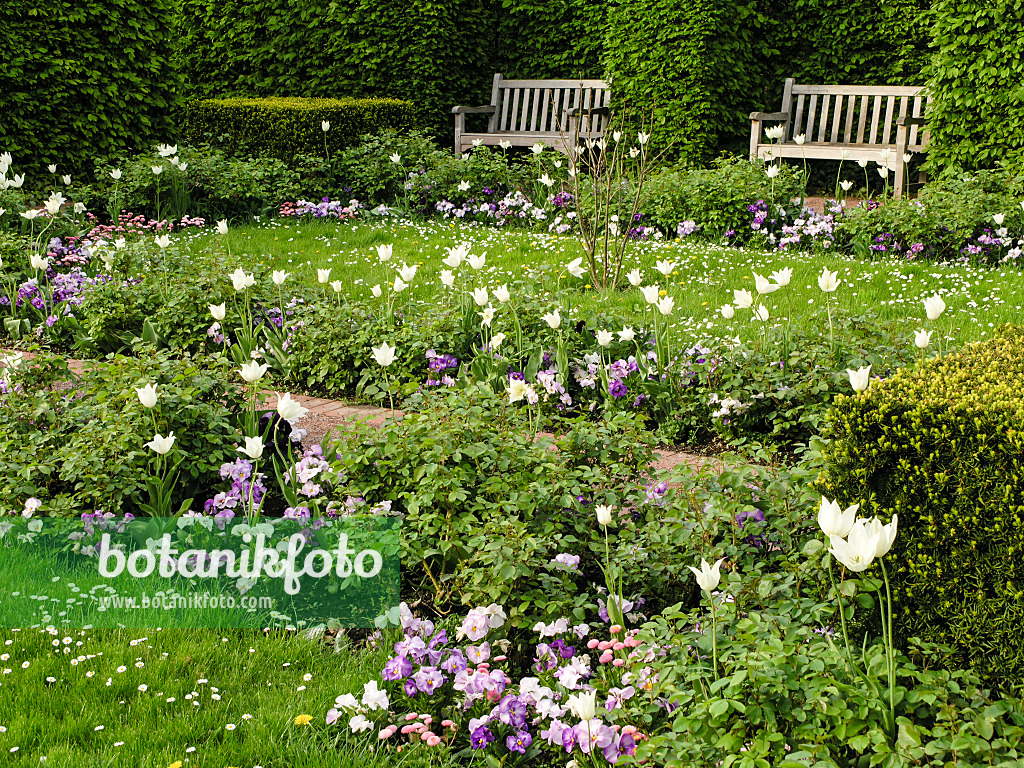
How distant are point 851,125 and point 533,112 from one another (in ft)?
11.7

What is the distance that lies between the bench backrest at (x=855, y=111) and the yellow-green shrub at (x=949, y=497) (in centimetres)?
706

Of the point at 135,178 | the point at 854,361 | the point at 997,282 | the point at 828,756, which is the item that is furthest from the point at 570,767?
the point at 135,178

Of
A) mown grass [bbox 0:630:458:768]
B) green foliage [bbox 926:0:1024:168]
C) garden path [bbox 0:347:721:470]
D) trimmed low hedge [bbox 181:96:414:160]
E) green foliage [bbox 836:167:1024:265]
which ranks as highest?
green foliage [bbox 926:0:1024:168]

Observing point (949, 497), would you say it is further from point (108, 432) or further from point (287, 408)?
point (108, 432)

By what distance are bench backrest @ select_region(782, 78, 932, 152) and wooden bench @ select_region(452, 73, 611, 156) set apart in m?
2.03

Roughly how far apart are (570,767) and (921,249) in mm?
5557

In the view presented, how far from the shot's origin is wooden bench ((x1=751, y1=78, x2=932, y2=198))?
8.29 meters

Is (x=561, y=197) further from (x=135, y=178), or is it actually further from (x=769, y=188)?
(x=135, y=178)

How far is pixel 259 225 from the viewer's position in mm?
8102

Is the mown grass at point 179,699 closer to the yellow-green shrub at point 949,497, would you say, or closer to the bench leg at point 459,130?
the yellow-green shrub at point 949,497

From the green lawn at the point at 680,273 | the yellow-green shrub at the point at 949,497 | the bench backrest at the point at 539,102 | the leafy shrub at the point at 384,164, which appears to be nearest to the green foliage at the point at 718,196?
the green lawn at the point at 680,273

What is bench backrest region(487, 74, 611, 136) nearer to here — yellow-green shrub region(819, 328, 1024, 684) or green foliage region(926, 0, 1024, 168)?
green foliage region(926, 0, 1024, 168)

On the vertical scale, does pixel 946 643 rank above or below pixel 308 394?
above

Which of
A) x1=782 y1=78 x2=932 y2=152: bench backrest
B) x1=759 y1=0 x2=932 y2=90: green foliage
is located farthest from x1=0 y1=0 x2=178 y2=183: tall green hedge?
x1=759 y1=0 x2=932 y2=90: green foliage
